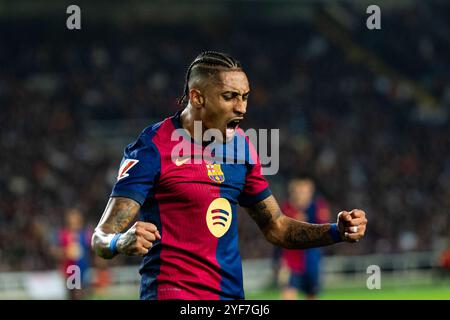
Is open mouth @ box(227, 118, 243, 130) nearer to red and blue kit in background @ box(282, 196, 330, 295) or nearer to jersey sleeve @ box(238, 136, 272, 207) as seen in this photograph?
jersey sleeve @ box(238, 136, 272, 207)

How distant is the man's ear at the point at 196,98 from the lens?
208 inches

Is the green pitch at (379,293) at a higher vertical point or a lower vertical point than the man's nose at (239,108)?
higher

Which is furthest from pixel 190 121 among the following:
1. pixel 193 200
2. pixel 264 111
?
pixel 264 111

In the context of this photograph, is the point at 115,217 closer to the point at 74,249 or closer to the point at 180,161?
the point at 180,161

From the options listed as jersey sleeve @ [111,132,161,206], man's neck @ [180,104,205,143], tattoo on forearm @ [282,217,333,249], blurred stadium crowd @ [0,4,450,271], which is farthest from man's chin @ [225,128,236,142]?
blurred stadium crowd @ [0,4,450,271]

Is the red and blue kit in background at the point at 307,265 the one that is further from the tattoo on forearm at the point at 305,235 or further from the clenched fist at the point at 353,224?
the clenched fist at the point at 353,224

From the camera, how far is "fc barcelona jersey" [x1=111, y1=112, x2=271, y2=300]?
5043 millimetres

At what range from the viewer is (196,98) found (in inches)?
209

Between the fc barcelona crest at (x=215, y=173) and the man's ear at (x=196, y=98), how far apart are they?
34cm

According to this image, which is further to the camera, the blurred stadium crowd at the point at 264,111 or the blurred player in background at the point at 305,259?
the blurred stadium crowd at the point at 264,111

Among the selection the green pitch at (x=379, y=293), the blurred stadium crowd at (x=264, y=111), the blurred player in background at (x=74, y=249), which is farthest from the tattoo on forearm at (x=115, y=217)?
the blurred stadium crowd at (x=264, y=111)

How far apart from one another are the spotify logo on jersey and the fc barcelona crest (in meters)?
0.11

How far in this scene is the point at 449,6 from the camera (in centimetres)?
3116
